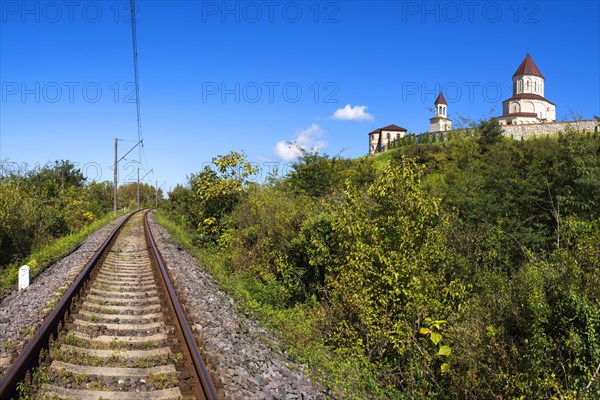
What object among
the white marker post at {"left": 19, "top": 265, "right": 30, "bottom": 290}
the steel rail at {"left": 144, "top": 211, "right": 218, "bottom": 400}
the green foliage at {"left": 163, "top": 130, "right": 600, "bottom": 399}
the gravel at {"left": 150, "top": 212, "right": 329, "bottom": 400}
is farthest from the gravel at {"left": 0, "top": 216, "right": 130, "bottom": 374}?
the green foliage at {"left": 163, "top": 130, "right": 600, "bottom": 399}

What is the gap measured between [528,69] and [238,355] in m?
114

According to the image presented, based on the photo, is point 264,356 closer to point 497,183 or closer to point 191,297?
point 191,297

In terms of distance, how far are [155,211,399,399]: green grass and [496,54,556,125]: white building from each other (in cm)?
9523

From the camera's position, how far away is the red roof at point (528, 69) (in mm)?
103125

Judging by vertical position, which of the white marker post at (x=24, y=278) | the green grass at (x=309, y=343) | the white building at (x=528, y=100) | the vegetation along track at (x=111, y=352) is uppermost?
the white building at (x=528, y=100)

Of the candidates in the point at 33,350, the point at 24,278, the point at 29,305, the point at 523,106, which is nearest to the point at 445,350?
the point at 33,350

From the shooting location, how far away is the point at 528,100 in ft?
324

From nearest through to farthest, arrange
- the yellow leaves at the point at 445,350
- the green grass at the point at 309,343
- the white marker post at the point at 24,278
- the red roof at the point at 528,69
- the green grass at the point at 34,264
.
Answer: the green grass at the point at 309,343
the yellow leaves at the point at 445,350
the white marker post at the point at 24,278
the green grass at the point at 34,264
the red roof at the point at 528,69

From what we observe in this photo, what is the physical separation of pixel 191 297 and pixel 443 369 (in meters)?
4.66

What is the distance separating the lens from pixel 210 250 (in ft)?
57.9

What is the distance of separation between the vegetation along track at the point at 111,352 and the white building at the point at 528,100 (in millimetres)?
98638

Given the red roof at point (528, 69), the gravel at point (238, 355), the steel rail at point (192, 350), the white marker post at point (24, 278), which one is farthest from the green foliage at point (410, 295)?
the red roof at point (528, 69)

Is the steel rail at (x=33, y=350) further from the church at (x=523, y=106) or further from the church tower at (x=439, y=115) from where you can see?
the church tower at (x=439, y=115)

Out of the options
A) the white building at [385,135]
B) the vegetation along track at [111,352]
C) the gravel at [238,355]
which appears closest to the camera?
the vegetation along track at [111,352]
